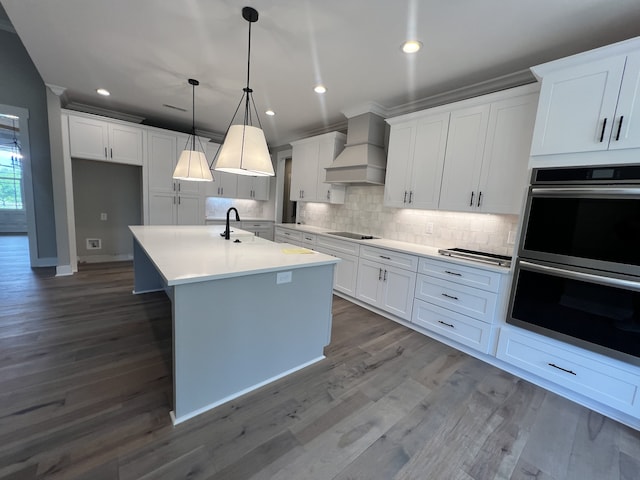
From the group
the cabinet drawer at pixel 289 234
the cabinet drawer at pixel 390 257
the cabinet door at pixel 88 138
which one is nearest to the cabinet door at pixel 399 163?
the cabinet drawer at pixel 390 257

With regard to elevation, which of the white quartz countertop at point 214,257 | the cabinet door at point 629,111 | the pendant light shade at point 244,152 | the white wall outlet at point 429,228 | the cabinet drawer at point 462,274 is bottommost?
the cabinet drawer at point 462,274

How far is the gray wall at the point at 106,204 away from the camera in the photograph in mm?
4641

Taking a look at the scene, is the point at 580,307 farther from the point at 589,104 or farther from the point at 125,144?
the point at 125,144

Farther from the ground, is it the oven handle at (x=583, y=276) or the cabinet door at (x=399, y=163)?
the cabinet door at (x=399, y=163)

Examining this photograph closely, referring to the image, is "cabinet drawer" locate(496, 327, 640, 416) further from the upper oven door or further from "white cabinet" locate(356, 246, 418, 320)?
"white cabinet" locate(356, 246, 418, 320)

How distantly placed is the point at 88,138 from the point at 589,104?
583 cm

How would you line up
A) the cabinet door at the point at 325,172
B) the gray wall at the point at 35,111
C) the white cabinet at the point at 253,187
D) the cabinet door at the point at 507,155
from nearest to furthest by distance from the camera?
the cabinet door at the point at 507,155 < the gray wall at the point at 35,111 < the cabinet door at the point at 325,172 < the white cabinet at the point at 253,187

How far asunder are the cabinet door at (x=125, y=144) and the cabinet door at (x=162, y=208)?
0.61 metres

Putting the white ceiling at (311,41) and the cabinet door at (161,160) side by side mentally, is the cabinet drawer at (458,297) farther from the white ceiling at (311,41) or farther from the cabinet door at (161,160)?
the cabinet door at (161,160)

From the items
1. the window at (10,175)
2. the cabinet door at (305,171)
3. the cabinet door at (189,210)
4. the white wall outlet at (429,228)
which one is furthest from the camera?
the window at (10,175)

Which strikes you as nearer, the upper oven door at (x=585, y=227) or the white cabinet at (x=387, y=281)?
the upper oven door at (x=585, y=227)

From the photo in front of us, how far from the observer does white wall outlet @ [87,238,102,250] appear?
4.82 meters

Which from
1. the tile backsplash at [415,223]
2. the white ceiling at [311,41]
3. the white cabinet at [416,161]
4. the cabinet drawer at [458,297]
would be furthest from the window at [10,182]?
the cabinet drawer at [458,297]

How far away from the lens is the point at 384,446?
4.93 feet
